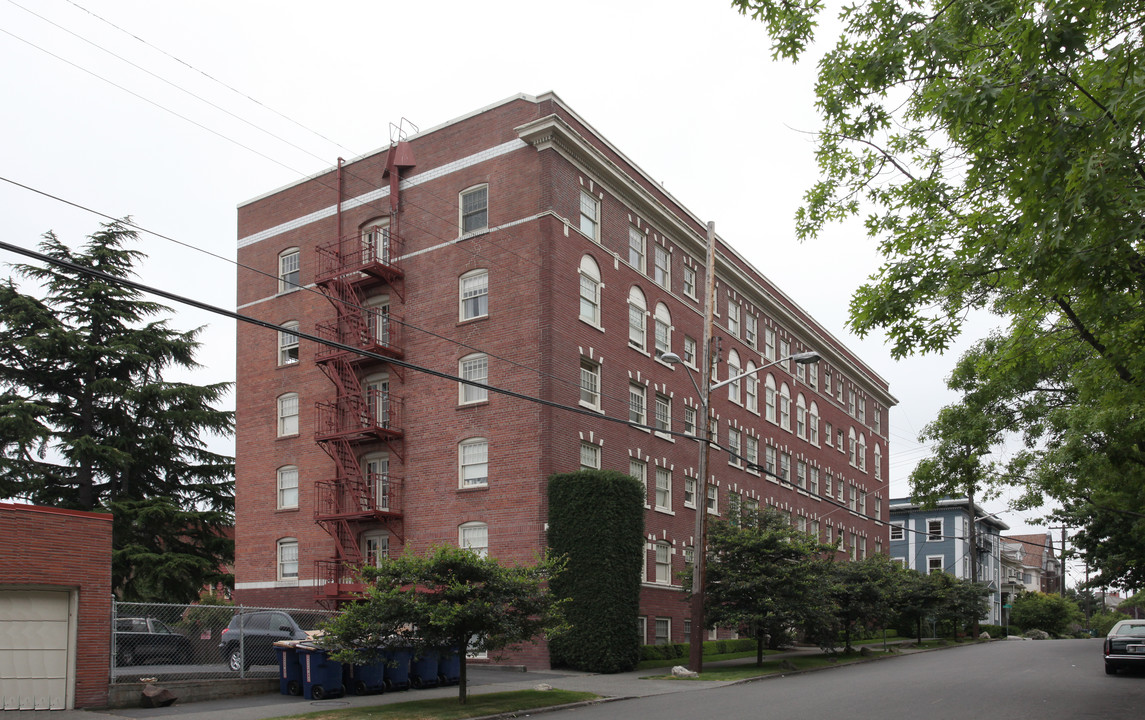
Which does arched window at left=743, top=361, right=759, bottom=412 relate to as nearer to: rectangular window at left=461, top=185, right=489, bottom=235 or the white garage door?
rectangular window at left=461, top=185, right=489, bottom=235

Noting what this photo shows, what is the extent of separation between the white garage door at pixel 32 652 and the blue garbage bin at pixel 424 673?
301 inches

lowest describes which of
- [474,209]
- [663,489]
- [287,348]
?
[663,489]

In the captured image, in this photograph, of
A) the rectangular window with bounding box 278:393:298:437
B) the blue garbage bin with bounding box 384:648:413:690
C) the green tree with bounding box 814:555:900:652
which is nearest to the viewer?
the blue garbage bin with bounding box 384:648:413:690

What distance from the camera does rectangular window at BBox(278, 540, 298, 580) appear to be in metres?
36.3

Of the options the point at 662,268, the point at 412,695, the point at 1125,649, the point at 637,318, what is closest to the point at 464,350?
the point at 637,318

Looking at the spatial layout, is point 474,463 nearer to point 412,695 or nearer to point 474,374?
point 474,374

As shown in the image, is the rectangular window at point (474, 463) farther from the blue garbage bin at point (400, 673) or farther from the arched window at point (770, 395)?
the arched window at point (770, 395)

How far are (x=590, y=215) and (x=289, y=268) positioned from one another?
12.4m

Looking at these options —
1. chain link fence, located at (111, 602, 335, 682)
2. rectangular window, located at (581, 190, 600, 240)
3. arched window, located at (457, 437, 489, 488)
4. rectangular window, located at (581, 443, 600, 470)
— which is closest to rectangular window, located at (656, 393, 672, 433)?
rectangular window, located at (581, 443, 600, 470)

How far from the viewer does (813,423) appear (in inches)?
2207

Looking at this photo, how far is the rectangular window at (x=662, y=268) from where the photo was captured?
38812 millimetres

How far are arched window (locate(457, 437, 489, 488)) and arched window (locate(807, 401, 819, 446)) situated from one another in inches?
1102

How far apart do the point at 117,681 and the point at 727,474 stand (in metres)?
28.5

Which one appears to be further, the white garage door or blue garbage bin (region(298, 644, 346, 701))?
blue garbage bin (region(298, 644, 346, 701))
